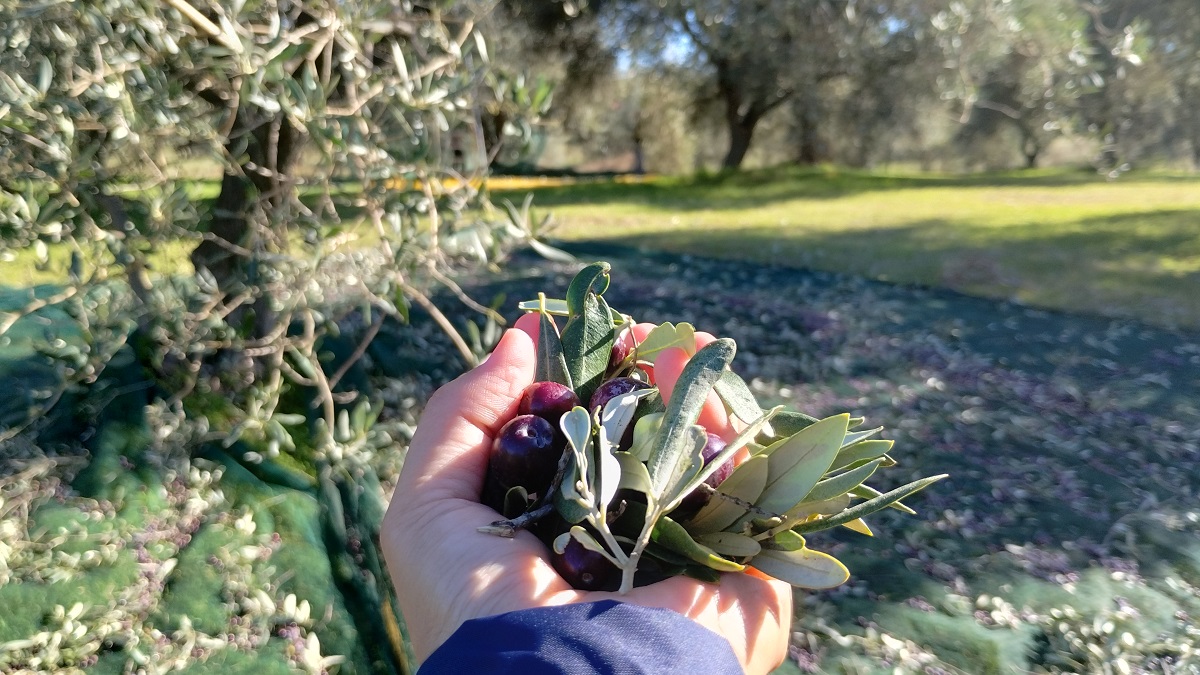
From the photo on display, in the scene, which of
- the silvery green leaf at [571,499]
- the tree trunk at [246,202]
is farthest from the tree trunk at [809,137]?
the silvery green leaf at [571,499]

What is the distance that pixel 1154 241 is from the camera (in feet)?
30.3

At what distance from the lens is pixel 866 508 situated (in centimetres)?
120

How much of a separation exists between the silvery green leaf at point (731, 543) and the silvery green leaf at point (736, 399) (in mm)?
226

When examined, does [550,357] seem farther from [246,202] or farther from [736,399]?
[246,202]

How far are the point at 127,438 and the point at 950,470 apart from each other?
3.54 m

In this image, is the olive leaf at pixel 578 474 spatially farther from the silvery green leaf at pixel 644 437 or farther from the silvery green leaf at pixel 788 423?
the silvery green leaf at pixel 788 423

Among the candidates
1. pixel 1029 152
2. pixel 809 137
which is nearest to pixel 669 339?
pixel 809 137

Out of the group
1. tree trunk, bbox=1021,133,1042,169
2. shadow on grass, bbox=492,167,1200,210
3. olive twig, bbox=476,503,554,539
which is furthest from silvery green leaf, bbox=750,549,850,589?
tree trunk, bbox=1021,133,1042,169

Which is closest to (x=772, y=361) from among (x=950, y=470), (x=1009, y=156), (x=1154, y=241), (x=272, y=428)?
(x=950, y=470)

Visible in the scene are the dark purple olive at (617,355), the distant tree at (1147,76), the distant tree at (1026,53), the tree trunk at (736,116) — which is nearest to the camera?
the dark purple olive at (617,355)

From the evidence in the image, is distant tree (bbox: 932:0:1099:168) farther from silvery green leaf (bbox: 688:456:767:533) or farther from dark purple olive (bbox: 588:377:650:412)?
silvery green leaf (bbox: 688:456:767:533)

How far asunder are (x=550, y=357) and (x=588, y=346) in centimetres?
8

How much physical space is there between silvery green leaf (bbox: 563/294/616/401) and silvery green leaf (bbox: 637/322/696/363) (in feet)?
0.28

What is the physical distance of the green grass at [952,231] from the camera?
289 inches
